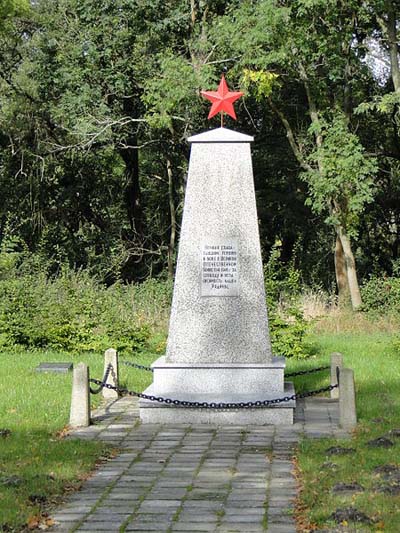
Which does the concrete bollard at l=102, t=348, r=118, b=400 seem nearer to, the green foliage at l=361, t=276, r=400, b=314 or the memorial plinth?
the memorial plinth

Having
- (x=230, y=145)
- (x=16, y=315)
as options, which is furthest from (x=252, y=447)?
(x=16, y=315)

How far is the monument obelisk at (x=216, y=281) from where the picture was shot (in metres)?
11.7

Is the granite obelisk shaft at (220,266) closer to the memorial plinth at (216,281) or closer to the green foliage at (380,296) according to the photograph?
the memorial plinth at (216,281)

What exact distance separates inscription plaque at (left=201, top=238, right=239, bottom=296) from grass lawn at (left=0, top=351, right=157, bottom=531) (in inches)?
93.1

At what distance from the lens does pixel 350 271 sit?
2564cm

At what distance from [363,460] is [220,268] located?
12.4 ft

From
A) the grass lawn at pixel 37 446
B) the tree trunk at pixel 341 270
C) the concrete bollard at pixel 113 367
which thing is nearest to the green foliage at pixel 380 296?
the tree trunk at pixel 341 270

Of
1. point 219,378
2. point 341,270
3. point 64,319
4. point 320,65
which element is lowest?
point 219,378

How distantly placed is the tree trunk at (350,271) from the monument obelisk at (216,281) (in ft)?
44.2

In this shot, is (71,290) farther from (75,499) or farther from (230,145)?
(75,499)

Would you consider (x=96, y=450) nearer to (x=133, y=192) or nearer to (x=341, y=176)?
(x=341, y=176)

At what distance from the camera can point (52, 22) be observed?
93.9 ft

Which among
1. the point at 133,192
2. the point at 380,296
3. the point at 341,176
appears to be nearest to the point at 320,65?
the point at 341,176

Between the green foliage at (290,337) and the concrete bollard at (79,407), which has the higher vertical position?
the green foliage at (290,337)
